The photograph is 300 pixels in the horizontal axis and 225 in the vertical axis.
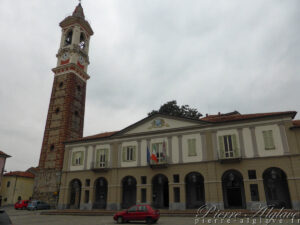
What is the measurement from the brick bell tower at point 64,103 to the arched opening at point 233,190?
23.6m

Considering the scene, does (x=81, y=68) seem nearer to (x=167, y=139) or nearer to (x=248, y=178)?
(x=167, y=139)

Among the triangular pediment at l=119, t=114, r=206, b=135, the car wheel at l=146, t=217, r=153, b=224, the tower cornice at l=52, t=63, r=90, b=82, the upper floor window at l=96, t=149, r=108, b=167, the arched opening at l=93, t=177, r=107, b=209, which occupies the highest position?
the tower cornice at l=52, t=63, r=90, b=82

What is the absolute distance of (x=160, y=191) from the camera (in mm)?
28781

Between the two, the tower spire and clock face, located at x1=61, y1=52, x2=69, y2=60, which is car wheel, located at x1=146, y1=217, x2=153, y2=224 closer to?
clock face, located at x1=61, y1=52, x2=69, y2=60

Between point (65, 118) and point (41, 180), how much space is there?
10175 millimetres

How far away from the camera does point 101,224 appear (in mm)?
16609

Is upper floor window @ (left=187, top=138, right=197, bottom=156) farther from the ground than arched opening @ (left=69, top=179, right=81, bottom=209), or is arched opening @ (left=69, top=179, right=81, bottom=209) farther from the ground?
upper floor window @ (left=187, top=138, right=197, bottom=156)

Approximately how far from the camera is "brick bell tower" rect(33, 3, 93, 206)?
3659cm

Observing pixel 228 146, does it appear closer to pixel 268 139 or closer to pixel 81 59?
pixel 268 139

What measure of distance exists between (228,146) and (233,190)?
4.92 meters

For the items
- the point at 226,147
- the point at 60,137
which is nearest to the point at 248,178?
the point at 226,147

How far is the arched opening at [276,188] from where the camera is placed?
2350 cm

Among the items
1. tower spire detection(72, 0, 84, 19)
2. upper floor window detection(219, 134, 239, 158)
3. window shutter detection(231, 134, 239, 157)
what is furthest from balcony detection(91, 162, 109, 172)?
tower spire detection(72, 0, 84, 19)

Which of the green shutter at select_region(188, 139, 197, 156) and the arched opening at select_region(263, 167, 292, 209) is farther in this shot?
the green shutter at select_region(188, 139, 197, 156)
